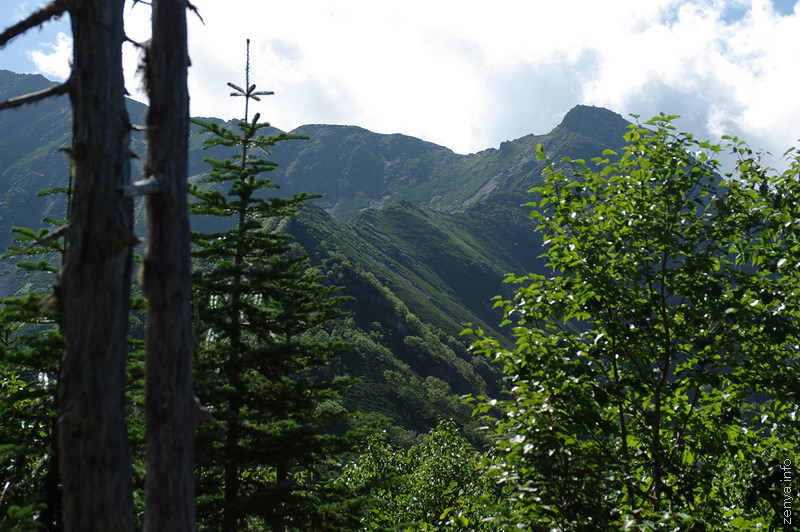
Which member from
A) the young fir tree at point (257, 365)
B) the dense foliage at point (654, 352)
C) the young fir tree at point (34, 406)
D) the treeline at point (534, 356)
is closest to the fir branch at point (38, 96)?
the treeline at point (534, 356)

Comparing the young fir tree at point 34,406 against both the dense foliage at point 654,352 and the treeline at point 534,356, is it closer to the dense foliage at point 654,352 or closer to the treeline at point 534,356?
the treeline at point 534,356

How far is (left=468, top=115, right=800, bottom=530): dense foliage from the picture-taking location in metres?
7.09

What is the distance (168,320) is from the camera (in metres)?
5.68

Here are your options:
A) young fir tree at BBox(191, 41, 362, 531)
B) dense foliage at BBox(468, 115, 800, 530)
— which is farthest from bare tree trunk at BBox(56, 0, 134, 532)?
young fir tree at BBox(191, 41, 362, 531)

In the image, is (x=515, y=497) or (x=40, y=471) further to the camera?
(x=40, y=471)

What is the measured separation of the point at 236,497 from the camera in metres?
12.2

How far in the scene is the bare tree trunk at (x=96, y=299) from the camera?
17.0ft

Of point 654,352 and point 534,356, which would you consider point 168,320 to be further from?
point 654,352

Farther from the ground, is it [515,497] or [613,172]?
[613,172]

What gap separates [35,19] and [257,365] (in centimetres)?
873

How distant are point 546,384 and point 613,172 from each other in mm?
3430

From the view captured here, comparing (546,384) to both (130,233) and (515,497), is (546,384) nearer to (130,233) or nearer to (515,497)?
(515,497)

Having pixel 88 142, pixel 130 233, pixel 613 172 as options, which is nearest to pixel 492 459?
pixel 613 172

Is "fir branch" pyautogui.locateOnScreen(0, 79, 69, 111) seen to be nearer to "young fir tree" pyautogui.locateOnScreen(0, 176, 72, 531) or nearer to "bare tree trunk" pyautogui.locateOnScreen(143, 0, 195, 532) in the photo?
"bare tree trunk" pyautogui.locateOnScreen(143, 0, 195, 532)
